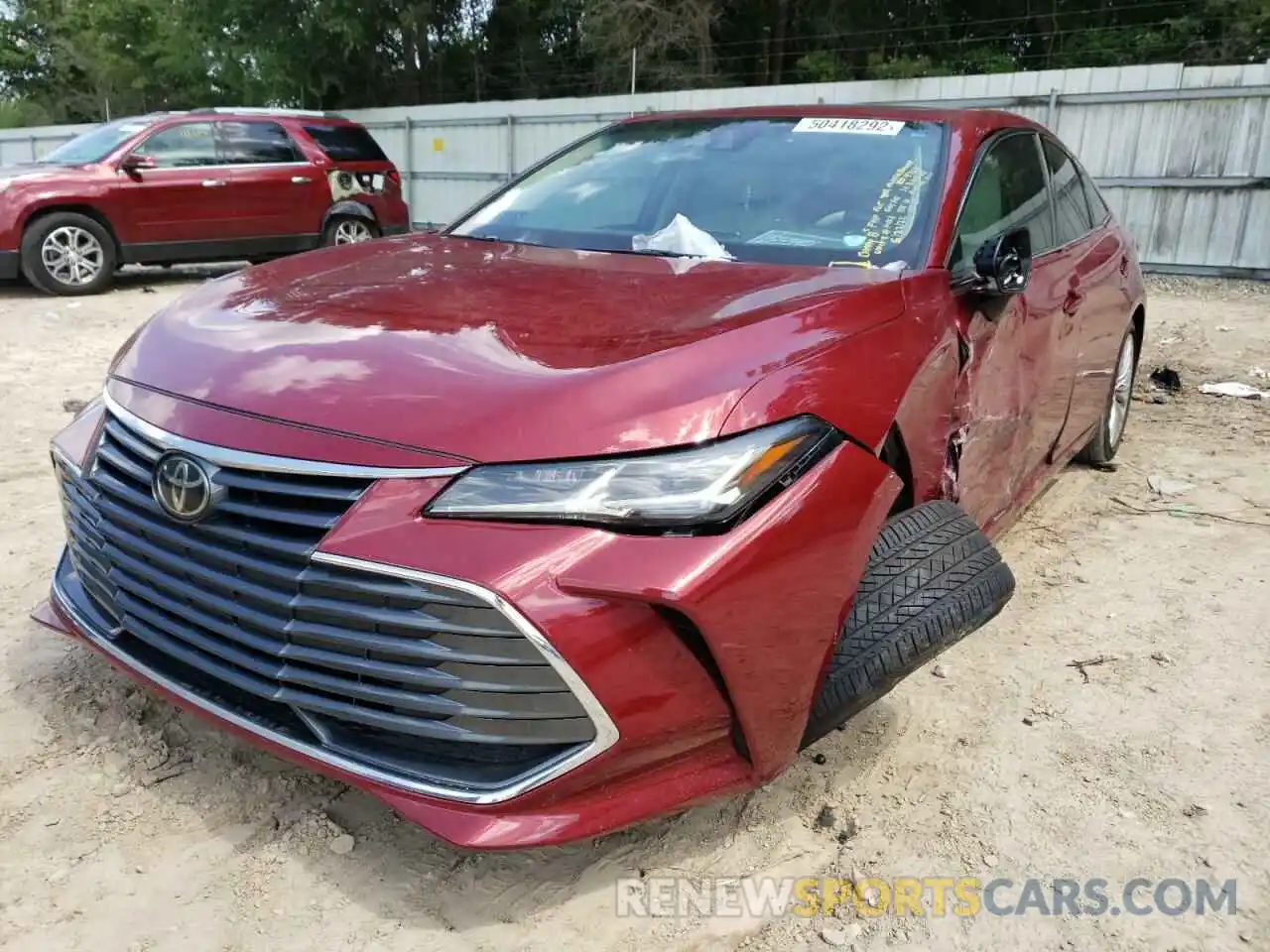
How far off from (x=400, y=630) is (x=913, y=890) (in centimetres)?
117

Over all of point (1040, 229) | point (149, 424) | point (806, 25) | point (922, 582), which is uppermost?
point (806, 25)

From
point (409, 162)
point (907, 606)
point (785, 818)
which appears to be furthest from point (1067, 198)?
point (409, 162)

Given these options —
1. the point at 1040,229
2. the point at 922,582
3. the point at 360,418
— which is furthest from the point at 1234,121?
the point at 360,418

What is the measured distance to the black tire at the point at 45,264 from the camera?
8.97 meters

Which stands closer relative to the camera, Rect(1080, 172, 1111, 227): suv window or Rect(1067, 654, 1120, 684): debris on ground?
Rect(1067, 654, 1120, 684): debris on ground

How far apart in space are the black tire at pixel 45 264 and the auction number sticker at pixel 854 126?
8.24 metres

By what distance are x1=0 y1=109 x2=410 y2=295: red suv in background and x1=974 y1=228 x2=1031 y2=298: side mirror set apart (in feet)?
29.6

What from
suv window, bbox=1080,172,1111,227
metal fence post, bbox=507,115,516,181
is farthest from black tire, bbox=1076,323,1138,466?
metal fence post, bbox=507,115,516,181

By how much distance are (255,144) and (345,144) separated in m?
1.14

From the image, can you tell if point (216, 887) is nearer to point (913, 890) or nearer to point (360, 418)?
point (360, 418)

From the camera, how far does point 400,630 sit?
5.68 ft

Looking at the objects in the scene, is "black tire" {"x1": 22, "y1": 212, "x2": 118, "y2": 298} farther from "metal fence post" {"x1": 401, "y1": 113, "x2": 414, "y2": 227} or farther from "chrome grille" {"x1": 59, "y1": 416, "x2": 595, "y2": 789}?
"chrome grille" {"x1": 59, "y1": 416, "x2": 595, "y2": 789}

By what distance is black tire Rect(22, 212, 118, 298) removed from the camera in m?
8.97

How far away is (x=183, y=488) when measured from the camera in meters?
1.91
